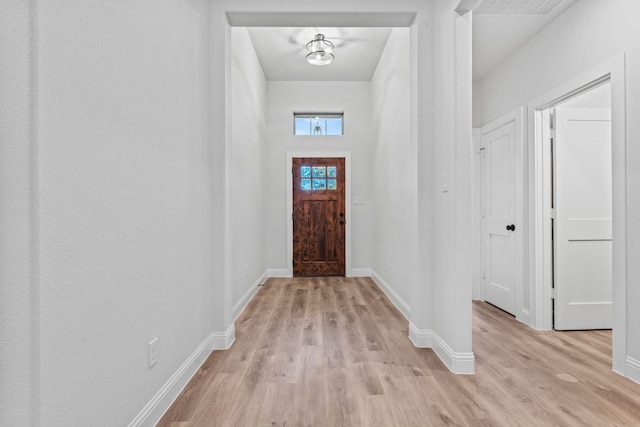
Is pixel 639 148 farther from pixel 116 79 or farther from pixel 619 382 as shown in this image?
pixel 116 79

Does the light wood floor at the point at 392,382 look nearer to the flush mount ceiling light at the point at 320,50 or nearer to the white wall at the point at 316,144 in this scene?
the white wall at the point at 316,144

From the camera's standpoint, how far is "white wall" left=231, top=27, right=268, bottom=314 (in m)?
3.27

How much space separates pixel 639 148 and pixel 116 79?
9.38 feet

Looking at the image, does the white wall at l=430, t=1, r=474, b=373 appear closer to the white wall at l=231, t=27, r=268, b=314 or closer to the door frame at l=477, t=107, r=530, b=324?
the door frame at l=477, t=107, r=530, b=324

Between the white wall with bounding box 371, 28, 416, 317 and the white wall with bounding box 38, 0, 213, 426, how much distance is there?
1.74 m

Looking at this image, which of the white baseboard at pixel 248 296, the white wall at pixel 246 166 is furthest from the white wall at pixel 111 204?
the white baseboard at pixel 248 296

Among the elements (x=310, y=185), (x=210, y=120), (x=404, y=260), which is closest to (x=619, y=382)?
(x=404, y=260)

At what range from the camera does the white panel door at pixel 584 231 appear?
288 centimetres

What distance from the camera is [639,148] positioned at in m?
1.98

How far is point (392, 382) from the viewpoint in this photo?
6.38 feet

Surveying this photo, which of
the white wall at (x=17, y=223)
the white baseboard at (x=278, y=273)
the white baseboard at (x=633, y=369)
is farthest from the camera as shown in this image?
the white baseboard at (x=278, y=273)

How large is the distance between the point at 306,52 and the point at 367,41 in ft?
2.68

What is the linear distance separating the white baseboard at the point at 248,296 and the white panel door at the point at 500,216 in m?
2.81

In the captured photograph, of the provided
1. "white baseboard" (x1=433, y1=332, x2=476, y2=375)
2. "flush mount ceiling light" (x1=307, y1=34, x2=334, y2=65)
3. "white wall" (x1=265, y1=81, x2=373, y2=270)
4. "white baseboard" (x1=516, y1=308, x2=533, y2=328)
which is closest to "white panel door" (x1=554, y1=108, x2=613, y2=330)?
"white baseboard" (x1=516, y1=308, x2=533, y2=328)
